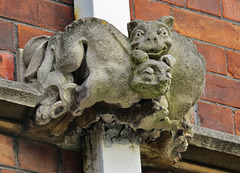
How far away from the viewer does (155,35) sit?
2.65 metres

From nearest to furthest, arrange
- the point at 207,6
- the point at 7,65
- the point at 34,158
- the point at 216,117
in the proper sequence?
1. the point at 34,158
2. the point at 7,65
3. the point at 216,117
4. the point at 207,6

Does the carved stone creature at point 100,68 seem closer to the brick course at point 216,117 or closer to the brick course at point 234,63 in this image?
the brick course at point 216,117

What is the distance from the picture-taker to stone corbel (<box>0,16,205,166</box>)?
2586mm

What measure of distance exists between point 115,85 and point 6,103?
318 mm

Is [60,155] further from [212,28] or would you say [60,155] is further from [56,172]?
[212,28]

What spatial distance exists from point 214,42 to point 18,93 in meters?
0.99

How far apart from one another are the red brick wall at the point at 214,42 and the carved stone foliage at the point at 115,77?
0.44 meters

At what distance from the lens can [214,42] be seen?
335 centimetres

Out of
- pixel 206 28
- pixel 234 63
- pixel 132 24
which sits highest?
pixel 206 28

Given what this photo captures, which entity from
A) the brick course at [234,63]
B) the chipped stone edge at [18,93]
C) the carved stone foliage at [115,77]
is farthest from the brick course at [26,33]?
the brick course at [234,63]

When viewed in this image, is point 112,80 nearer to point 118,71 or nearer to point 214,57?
point 118,71

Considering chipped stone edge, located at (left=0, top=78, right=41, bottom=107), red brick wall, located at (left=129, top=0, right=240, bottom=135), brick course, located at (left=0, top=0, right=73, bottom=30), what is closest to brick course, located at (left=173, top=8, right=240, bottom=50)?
red brick wall, located at (left=129, top=0, right=240, bottom=135)

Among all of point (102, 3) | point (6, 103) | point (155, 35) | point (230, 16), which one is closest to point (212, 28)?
point (230, 16)

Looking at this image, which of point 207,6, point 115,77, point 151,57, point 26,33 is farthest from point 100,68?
point 207,6
